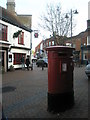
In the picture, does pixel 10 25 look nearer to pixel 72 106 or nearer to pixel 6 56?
pixel 6 56

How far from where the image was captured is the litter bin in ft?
17.9

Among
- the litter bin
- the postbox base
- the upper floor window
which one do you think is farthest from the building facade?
the postbox base

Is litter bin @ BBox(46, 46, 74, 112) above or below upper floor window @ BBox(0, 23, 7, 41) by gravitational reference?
below

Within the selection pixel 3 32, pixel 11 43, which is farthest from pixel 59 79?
pixel 11 43

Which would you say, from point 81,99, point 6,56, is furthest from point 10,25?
point 81,99

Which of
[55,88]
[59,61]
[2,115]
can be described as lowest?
[2,115]

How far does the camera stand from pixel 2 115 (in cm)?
511

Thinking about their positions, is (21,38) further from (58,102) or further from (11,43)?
(58,102)

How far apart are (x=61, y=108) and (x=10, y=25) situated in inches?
724

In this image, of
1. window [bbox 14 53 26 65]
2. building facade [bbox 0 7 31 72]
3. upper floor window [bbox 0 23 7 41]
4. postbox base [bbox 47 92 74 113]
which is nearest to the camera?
postbox base [bbox 47 92 74 113]

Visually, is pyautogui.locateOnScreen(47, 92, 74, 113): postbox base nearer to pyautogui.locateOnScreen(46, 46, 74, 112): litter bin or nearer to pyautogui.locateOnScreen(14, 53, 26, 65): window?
pyautogui.locateOnScreen(46, 46, 74, 112): litter bin

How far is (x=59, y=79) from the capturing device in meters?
5.50

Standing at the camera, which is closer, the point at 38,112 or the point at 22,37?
the point at 38,112

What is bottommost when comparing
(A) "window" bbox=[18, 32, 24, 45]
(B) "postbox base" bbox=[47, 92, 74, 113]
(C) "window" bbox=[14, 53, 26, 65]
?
(B) "postbox base" bbox=[47, 92, 74, 113]
